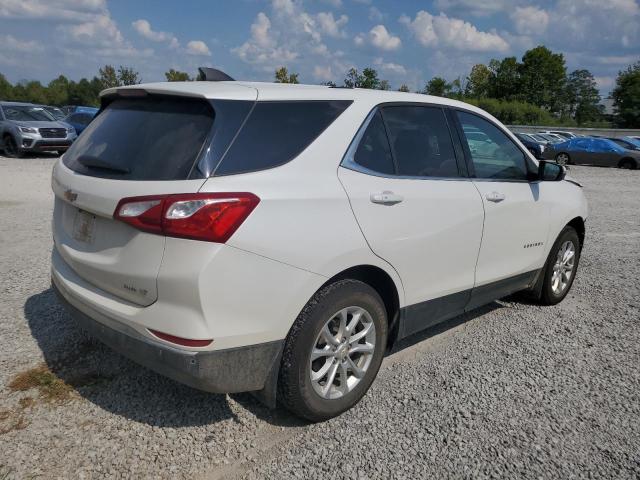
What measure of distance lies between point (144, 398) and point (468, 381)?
209cm

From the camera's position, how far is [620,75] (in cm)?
7169

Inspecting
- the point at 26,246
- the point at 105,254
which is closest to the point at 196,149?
the point at 105,254

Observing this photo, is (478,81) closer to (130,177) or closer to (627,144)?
(627,144)

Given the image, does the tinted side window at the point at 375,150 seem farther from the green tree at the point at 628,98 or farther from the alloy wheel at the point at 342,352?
the green tree at the point at 628,98

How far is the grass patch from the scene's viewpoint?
3.21 m

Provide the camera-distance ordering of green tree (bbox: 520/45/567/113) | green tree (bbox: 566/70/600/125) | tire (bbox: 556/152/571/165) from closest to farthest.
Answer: tire (bbox: 556/152/571/165) < green tree (bbox: 520/45/567/113) < green tree (bbox: 566/70/600/125)

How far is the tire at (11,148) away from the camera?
55.7 feet

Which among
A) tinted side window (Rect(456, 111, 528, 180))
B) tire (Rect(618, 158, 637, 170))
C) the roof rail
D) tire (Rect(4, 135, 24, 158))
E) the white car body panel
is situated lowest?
tire (Rect(618, 158, 637, 170))

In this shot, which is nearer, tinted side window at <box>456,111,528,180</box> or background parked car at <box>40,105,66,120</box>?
tinted side window at <box>456,111,528,180</box>

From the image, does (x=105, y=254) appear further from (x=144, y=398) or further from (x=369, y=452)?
(x=369, y=452)

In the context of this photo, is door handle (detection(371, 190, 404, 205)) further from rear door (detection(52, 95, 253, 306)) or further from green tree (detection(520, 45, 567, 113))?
green tree (detection(520, 45, 567, 113))

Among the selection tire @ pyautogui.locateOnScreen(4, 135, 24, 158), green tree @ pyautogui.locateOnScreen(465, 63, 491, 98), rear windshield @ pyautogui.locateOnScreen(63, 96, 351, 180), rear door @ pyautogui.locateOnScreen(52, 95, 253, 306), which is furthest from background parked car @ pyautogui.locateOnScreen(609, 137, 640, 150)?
green tree @ pyautogui.locateOnScreen(465, 63, 491, 98)

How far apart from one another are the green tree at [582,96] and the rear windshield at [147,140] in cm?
9218

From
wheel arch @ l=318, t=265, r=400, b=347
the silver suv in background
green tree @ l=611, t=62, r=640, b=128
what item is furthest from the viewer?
green tree @ l=611, t=62, r=640, b=128
